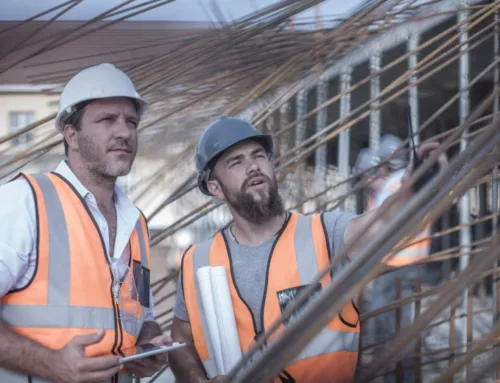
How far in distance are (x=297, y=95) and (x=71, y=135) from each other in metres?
1.05

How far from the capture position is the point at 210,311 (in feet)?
6.48

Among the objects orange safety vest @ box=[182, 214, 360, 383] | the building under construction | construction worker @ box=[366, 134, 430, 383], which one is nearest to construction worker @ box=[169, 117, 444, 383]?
orange safety vest @ box=[182, 214, 360, 383]

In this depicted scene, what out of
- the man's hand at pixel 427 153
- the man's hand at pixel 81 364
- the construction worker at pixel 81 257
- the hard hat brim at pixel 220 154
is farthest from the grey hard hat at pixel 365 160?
the man's hand at pixel 81 364

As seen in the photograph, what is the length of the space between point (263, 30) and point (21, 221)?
1076mm

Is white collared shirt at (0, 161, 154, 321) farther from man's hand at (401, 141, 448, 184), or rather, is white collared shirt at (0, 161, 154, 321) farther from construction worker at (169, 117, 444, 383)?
man's hand at (401, 141, 448, 184)

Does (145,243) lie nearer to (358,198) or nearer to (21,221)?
(21,221)

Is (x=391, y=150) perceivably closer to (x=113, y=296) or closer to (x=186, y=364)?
(x=186, y=364)

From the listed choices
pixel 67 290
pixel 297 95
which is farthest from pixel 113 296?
pixel 297 95

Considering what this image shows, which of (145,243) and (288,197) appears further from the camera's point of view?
(288,197)

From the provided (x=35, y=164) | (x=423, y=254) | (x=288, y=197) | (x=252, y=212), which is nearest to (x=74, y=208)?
(x=252, y=212)

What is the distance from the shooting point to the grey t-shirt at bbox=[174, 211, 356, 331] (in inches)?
77.9

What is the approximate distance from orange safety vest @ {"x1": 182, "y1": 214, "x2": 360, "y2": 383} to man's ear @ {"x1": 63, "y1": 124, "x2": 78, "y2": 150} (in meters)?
0.48

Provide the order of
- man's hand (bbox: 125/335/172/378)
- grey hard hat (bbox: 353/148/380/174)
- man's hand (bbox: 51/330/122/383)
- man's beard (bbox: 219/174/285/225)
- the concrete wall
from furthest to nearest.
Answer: grey hard hat (bbox: 353/148/380/174), the concrete wall, man's beard (bbox: 219/174/285/225), man's hand (bbox: 125/335/172/378), man's hand (bbox: 51/330/122/383)

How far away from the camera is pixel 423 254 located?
281 centimetres
